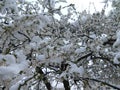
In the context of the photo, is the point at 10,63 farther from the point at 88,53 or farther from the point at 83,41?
the point at 83,41

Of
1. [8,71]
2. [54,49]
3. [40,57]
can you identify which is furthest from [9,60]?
[54,49]

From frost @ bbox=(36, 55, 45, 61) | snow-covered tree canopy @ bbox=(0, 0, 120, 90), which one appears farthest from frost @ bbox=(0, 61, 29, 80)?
frost @ bbox=(36, 55, 45, 61)

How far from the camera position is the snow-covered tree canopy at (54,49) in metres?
2.47

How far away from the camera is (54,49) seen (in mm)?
3768

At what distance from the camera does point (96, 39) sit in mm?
5375

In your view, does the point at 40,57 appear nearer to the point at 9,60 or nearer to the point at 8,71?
the point at 9,60

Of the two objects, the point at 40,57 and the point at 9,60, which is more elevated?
the point at 9,60

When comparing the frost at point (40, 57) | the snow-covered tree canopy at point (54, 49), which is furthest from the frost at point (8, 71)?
the frost at point (40, 57)

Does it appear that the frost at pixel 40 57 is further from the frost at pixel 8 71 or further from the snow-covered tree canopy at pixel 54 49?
the frost at pixel 8 71

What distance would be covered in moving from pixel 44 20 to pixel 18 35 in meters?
0.26

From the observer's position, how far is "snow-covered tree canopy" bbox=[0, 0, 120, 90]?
2.47 metres

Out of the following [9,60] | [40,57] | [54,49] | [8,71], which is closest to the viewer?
[8,71]

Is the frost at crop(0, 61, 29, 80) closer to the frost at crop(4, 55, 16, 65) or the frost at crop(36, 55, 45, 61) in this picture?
the frost at crop(4, 55, 16, 65)

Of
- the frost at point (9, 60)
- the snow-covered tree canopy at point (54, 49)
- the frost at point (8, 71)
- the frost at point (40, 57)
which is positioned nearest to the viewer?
the frost at point (8, 71)
